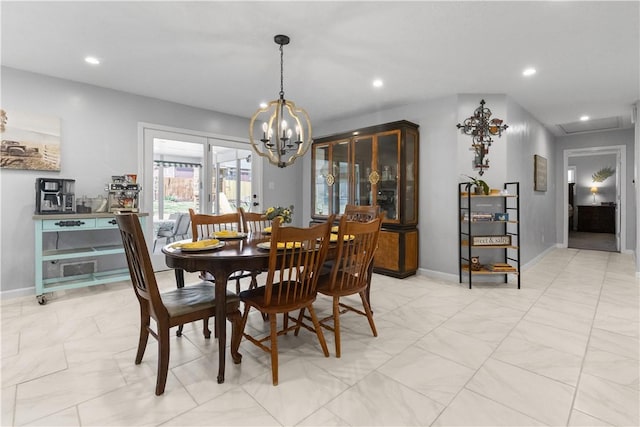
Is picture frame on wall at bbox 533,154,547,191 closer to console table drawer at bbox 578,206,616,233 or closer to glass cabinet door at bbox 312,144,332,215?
glass cabinet door at bbox 312,144,332,215

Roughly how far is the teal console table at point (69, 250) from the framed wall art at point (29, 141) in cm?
73

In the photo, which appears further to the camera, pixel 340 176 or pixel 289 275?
pixel 340 176

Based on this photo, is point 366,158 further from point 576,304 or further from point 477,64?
point 576,304

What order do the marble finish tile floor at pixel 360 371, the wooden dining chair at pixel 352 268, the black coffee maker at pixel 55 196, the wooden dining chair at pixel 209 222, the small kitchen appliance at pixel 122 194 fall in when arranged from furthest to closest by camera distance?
1. the small kitchen appliance at pixel 122 194
2. the black coffee maker at pixel 55 196
3. the wooden dining chair at pixel 209 222
4. the wooden dining chair at pixel 352 268
5. the marble finish tile floor at pixel 360 371

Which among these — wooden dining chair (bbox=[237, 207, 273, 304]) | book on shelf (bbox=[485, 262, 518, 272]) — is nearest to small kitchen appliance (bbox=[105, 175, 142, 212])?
wooden dining chair (bbox=[237, 207, 273, 304])

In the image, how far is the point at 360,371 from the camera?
6.28 feet

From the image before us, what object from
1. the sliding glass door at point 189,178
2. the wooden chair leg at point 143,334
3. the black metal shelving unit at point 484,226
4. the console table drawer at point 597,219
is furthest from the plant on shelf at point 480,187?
the console table drawer at point 597,219

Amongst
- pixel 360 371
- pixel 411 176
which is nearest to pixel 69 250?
pixel 360 371

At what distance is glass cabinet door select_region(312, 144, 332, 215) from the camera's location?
504 cm

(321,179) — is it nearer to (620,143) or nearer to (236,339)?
(236,339)

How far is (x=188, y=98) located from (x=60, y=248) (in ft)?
7.91

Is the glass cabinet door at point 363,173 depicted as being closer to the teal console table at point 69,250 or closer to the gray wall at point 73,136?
the gray wall at point 73,136

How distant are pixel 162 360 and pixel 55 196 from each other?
2.76m

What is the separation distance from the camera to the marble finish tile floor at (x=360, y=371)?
153 cm
